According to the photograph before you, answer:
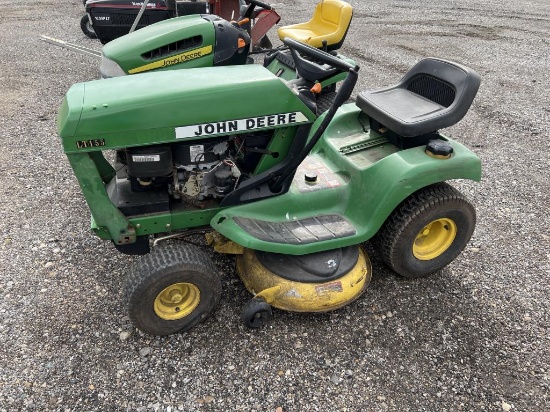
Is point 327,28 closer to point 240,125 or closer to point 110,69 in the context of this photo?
point 110,69

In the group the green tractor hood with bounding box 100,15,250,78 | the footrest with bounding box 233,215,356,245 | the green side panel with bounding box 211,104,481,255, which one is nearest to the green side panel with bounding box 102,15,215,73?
the green tractor hood with bounding box 100,15,250,78

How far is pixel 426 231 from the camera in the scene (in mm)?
2730

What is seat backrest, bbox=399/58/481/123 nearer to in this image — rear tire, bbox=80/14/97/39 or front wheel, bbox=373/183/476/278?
front wheel, bbox=373/183/476/278

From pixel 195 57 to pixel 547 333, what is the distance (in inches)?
124

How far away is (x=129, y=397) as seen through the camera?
2035mm

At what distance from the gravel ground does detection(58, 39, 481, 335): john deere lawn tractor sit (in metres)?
0.16

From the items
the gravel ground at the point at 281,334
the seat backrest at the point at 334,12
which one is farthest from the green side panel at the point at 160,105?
the seat backrest at the point at 334,12

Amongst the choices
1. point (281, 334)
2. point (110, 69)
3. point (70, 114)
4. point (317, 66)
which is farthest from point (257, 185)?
point (110, 69)

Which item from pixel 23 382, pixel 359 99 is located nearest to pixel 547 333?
pixel 359 99

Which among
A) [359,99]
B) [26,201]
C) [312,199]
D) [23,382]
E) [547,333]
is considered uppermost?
[359,99]

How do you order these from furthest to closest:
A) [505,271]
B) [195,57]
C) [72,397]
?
[195,57], [505,271], [72,397]

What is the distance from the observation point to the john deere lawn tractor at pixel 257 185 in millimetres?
2104

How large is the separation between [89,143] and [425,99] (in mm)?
1931

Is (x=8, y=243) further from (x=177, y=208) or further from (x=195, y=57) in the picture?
(x=195, y=57)
